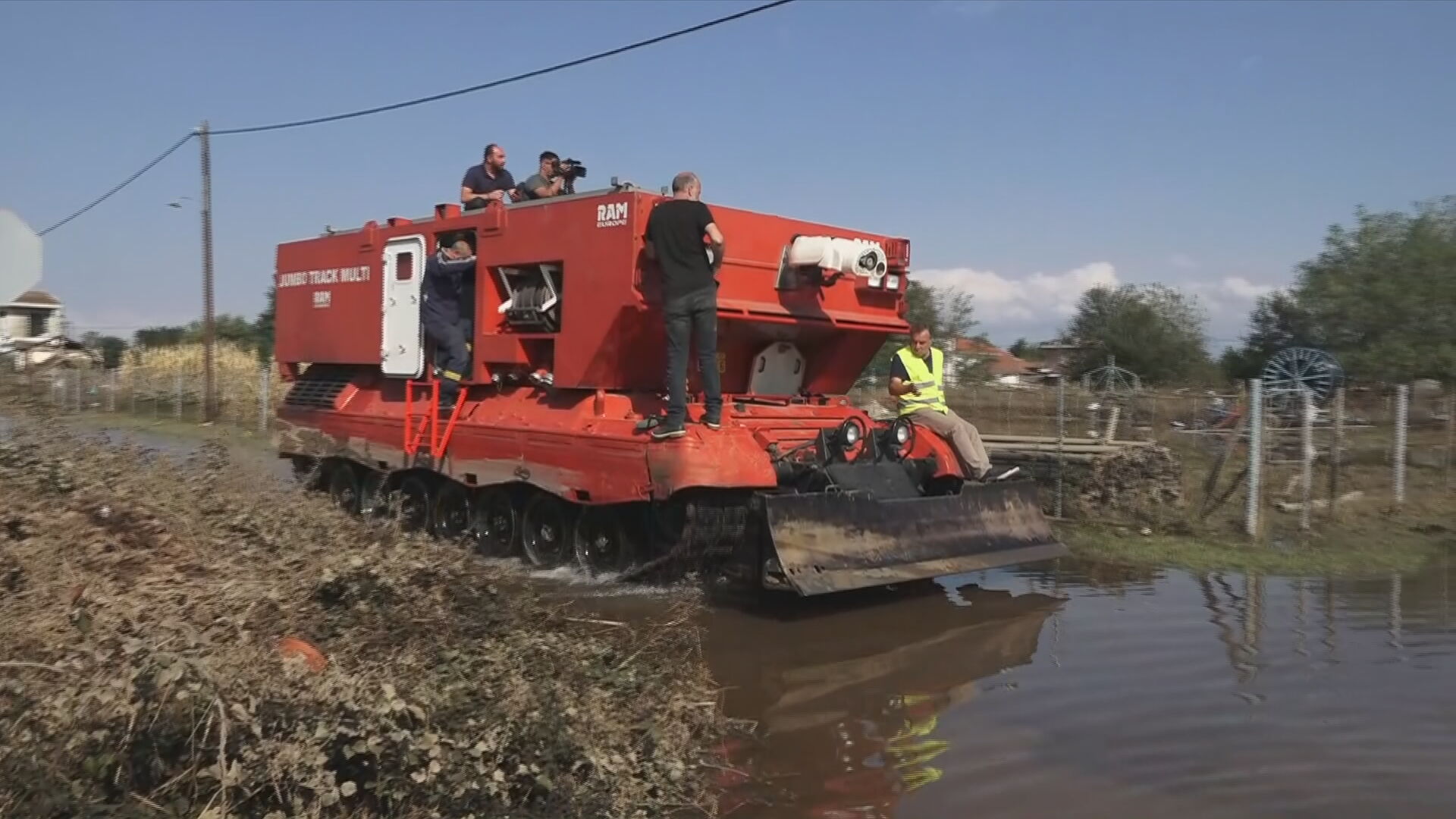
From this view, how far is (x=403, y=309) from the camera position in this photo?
10.4m

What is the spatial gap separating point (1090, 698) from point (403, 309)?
685cm

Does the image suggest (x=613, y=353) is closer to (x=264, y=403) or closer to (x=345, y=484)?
(x=345, y=484)

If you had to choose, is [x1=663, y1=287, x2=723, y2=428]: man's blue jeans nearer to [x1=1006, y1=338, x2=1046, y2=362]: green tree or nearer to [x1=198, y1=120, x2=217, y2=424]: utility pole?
[x1=198, y1=120, x2=217, y2=424]: utility pole

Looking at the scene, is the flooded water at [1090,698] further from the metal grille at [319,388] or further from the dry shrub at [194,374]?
the dry shrub at [194,374]

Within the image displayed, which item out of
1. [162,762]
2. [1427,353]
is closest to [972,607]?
[162,762]

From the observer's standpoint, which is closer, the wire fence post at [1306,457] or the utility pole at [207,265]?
the wire fence post at [1306,457]

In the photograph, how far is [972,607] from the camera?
823 cm

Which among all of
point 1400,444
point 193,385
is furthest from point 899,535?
point 193,385

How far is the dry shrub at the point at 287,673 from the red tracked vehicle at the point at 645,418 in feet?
6.05

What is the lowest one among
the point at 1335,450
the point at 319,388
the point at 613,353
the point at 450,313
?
the point at 1335,450

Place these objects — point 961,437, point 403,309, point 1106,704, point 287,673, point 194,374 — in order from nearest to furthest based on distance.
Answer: point 287,673, point 1106,704, point 961,437, point 403,309, point 194,374

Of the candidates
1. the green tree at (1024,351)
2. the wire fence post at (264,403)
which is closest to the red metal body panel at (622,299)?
the wire fence post at (264,403)

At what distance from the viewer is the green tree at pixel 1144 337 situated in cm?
4062

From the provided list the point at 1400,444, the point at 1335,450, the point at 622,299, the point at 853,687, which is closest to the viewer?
the point at 853,687
